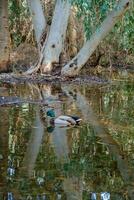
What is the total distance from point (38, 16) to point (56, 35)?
905 millimetres

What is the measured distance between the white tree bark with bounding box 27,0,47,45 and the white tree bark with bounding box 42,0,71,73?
0.53m

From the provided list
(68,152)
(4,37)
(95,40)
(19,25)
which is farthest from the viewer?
(19,25)

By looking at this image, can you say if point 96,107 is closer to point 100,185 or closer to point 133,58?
point 100,185

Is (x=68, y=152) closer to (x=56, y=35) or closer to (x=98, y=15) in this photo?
(x=56, y=35)

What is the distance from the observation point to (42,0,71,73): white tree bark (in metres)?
18.0

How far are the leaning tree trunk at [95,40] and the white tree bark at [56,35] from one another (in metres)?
0.53

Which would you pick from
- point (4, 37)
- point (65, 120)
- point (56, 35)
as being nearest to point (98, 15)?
point (56, 35)

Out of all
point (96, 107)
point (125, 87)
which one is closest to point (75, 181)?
point (96, 107)

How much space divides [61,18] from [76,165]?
10.6 m

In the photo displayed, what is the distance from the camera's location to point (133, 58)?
26.3 meters

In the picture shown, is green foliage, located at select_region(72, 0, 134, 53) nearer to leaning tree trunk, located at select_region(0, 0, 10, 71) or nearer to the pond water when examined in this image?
leaning tree trunk, located at select_region(0, 0, 10, 71)

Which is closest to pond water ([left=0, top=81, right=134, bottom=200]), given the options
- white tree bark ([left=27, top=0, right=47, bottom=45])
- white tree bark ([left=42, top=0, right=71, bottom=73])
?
white tree bark ([left=42, top=0, right=71, bottom=73])

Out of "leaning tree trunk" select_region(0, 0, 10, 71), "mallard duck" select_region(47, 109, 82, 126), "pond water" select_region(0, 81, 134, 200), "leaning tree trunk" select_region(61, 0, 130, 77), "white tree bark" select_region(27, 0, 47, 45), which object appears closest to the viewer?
"pond water" select_region(0, 81, 134, 200)

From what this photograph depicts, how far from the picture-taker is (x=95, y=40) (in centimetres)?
1784
